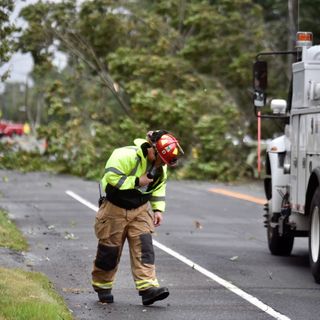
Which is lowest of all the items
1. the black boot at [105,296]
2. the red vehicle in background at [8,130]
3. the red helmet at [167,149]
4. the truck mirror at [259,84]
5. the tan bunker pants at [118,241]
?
the red vehicle in background at [8,130]

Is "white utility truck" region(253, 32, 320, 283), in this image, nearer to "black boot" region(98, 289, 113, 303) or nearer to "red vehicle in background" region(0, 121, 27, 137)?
"black boot" region(98, 289, 113, 303)

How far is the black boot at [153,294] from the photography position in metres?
9.16

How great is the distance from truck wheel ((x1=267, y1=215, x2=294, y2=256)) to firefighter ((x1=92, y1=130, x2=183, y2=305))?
14.5 ft

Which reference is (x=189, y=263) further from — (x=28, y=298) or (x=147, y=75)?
(x=147, y=75)

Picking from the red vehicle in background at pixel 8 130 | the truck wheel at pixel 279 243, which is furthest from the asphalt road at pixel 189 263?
the red vehicle in background at pixel 8 130

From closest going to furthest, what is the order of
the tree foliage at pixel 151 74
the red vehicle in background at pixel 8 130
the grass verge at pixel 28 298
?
the grass verge at pixel 28 298
the red vehicle in background at pixel 8 130
the tree foliage at pixel 151 74

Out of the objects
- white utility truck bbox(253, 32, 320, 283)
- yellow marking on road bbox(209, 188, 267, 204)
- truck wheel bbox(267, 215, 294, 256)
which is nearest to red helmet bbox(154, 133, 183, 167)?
white utility truck bbox(253, 32, 320, 283)

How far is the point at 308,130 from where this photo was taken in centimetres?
1154

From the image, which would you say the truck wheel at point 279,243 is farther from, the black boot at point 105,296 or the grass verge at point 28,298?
the black boot at point 105,296

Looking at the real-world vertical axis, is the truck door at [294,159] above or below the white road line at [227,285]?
above

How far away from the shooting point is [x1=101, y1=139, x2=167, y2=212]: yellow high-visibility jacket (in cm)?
923

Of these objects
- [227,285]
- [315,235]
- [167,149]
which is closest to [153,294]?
[167,149]

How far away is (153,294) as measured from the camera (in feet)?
30.2

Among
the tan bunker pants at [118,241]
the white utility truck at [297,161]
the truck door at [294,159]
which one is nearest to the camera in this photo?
the tan bunker pants at [118,241]
